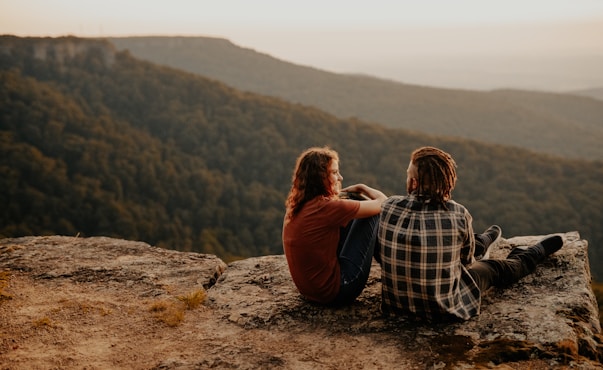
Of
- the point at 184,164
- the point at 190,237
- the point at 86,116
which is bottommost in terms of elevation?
the point at 190,237

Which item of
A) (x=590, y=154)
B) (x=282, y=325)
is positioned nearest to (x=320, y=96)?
(x=590, y=154)

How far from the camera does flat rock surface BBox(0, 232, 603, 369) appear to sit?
329 cm

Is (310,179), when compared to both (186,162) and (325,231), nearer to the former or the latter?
(325,231)

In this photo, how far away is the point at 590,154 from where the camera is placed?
296ft

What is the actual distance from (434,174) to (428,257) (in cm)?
62

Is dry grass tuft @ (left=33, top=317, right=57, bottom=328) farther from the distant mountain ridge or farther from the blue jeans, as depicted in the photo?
the distant mountain ridge

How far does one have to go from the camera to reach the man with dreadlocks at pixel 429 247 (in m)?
3.39

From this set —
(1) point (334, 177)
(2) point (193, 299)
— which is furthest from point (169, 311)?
(1) point (334, 177)

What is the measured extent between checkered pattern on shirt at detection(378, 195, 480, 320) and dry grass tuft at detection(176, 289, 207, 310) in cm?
182

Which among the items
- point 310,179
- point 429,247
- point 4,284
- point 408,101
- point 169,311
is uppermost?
point 408,101

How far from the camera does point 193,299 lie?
171 inches

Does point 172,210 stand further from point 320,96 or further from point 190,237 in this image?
point 320,96

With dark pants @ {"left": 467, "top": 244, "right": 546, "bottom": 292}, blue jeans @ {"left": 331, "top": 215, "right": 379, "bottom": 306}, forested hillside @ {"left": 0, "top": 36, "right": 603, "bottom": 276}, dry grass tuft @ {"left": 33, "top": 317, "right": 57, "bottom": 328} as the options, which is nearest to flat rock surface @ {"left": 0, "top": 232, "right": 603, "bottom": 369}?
dry grass tuft @ {"left": 33, "top": 317, "right": 57, "bottom": 328}

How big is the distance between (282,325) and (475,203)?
1825 inches
